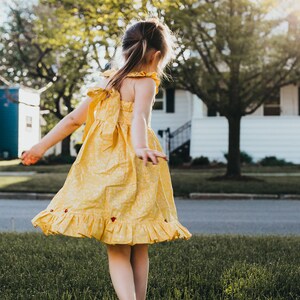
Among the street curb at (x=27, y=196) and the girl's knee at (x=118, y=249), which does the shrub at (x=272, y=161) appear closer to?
the street curb at (x=27, y=196)

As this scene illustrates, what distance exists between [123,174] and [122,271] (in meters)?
0.55

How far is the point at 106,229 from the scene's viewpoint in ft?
11.8

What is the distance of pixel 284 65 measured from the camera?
18.2 meters

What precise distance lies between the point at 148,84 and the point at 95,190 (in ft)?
2.26

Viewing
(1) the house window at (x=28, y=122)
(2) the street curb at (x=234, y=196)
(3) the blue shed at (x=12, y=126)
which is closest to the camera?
(2) the street curb at (x=234, y=196)

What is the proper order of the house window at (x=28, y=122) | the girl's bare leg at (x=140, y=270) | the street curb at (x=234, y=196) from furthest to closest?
the house window at (x=28, y=122) → the street curb at (x=234, y=196) → the girl's bare leg at (x=140, y=270)

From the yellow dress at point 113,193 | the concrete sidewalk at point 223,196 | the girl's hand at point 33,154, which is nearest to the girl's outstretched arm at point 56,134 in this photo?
the girl's hand at point 33,154

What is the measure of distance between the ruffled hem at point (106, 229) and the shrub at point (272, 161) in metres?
23.9

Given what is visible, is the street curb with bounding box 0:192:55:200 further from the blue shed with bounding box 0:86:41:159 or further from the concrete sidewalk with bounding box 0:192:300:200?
the blue shed with bounding box 0:86:41:159

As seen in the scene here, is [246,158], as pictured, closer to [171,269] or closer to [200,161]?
[200,161]

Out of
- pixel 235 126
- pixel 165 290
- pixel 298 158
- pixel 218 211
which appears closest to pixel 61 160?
pixel 298 158

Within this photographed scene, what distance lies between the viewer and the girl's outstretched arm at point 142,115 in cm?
348

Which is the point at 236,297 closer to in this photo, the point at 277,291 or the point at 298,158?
the point at 277,291

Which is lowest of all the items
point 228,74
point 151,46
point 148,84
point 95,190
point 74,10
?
point 95,190
